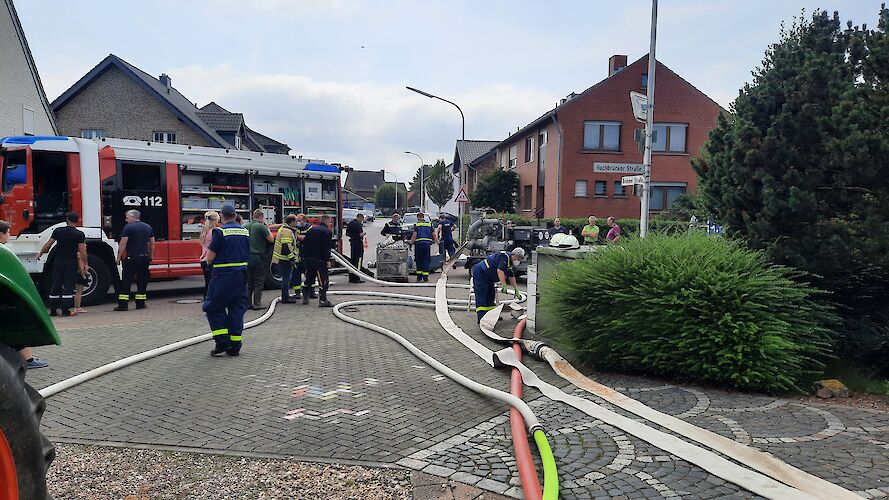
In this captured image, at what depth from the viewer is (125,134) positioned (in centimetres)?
3472

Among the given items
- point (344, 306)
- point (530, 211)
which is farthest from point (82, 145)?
point (530, 211)

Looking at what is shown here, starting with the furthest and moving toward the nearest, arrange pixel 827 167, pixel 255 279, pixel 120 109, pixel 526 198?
A: pixel 526 198 < pixel 120 109 < pixel 255 279 < pixel 827 167

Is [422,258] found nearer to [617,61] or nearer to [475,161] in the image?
[617,61]

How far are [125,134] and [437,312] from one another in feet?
102

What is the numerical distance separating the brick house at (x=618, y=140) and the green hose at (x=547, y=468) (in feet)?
87.6

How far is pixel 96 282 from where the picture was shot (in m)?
11.4

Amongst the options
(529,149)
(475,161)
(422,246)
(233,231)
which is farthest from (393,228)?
(475,161)

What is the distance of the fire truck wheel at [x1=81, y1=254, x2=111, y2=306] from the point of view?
36.9 feet

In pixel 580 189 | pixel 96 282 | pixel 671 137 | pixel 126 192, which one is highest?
pixel 671 137

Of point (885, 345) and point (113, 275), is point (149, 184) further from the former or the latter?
point (885, 345)

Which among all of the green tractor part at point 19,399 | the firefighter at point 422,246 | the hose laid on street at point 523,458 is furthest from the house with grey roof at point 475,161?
the green tractor part at point 19,399

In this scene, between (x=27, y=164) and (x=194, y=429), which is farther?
(x=27, y=164)

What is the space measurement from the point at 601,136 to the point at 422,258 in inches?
713

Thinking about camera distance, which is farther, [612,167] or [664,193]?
[664,193]
